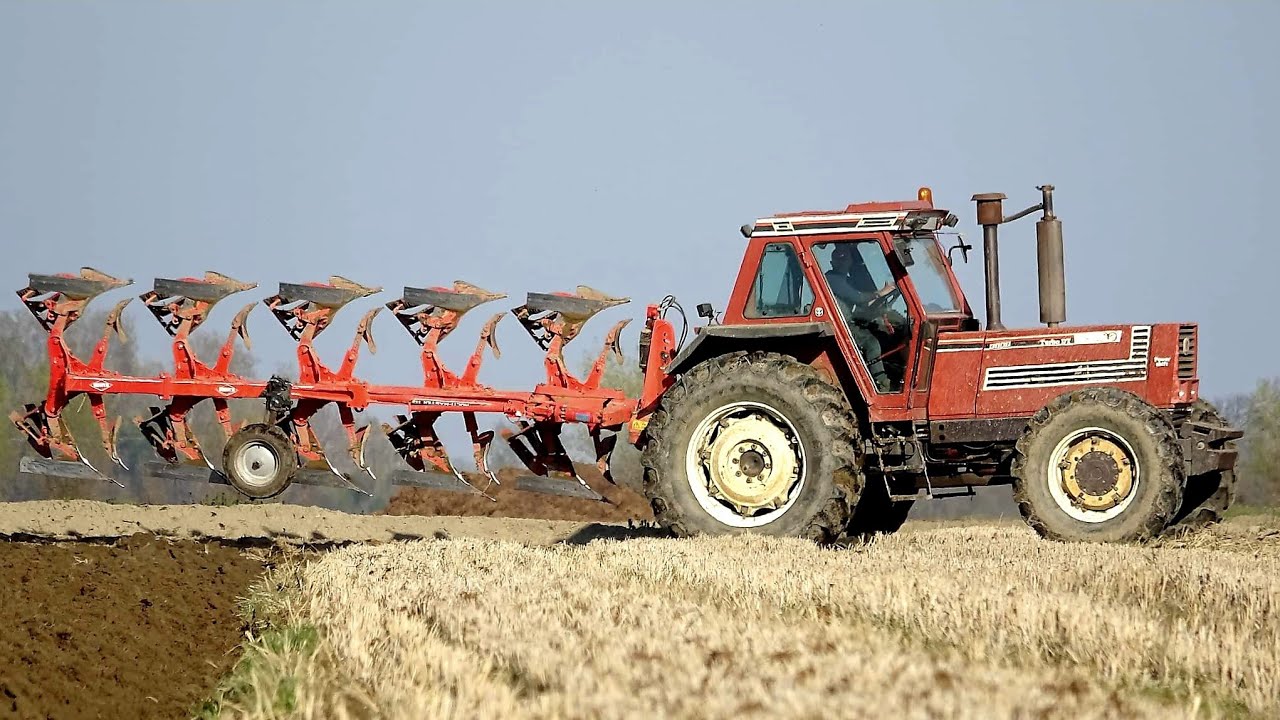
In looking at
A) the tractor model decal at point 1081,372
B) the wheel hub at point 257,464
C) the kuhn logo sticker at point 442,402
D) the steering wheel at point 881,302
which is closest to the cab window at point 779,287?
the steering wheel at point 881,302

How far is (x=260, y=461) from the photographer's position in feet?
40.0

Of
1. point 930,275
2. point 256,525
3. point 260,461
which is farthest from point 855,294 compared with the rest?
point 256,525

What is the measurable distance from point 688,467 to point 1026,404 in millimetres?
2164

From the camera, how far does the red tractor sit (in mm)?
8602

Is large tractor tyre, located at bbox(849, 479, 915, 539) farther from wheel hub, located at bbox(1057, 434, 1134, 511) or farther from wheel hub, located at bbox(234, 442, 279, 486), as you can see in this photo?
wheel hub, located at bbox(234, 442, 279, 486)

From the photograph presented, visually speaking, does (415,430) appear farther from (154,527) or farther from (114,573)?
(114,573)

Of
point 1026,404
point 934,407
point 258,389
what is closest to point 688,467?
point 934,407

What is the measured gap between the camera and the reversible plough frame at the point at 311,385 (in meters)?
11.5

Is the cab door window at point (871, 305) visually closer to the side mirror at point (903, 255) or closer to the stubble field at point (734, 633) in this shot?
the side mirror at point (903, 255)

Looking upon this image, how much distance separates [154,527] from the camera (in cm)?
1258

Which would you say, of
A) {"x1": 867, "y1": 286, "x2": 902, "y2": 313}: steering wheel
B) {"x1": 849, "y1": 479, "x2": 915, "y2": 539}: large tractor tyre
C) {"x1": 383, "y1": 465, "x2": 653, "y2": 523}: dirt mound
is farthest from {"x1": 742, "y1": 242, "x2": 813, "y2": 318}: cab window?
{"x1": 383, "y1": 465, "x2": 653, "y2": 523}: dirt mound

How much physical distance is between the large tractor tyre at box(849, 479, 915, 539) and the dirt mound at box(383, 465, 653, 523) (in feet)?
21.4

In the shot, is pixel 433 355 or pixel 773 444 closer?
pixel 773 444

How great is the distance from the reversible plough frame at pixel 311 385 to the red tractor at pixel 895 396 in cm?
213
